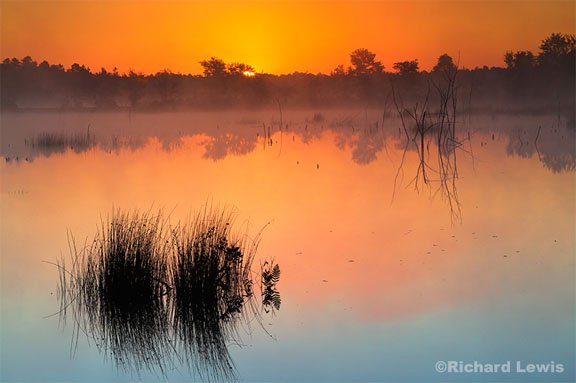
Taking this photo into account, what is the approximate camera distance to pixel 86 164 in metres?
9.96

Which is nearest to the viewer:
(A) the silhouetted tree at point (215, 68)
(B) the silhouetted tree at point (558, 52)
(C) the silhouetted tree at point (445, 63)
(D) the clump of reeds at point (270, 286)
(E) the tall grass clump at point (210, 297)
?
(E) the tall grass clump at point (210, 297)

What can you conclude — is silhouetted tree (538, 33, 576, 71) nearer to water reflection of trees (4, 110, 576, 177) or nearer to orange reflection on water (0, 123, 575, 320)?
water reflection of trees (4, 110, 576, 177)

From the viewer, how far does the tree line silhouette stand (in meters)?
22.4

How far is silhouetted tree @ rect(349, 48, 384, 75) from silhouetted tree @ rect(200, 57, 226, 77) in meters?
5.43

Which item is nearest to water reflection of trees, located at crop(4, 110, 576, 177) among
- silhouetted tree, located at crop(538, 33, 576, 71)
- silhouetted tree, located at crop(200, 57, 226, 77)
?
silhouetted tree, located at crop(538, 33, 576, 71)

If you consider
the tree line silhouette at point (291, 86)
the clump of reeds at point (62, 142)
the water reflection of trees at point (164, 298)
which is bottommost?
the water reflection of trees at point (164, 298)

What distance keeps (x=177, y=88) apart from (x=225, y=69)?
2112 mm

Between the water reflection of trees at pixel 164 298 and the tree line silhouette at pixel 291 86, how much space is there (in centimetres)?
1850

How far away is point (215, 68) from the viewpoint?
87.2 ft

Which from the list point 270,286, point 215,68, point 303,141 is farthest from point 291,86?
point 270,286

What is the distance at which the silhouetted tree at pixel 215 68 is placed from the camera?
2658 cm

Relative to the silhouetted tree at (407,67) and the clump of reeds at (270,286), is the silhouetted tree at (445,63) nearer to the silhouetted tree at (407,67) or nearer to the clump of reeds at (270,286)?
the silhouetted tree at (407,67)

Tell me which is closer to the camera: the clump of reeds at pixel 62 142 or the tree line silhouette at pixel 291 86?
the clump of reeds at pixel 62 142

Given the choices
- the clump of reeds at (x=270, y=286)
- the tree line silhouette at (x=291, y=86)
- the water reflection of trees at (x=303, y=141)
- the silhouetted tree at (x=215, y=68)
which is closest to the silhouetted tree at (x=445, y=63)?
the tree line silhouette at (x=291, y=86)
